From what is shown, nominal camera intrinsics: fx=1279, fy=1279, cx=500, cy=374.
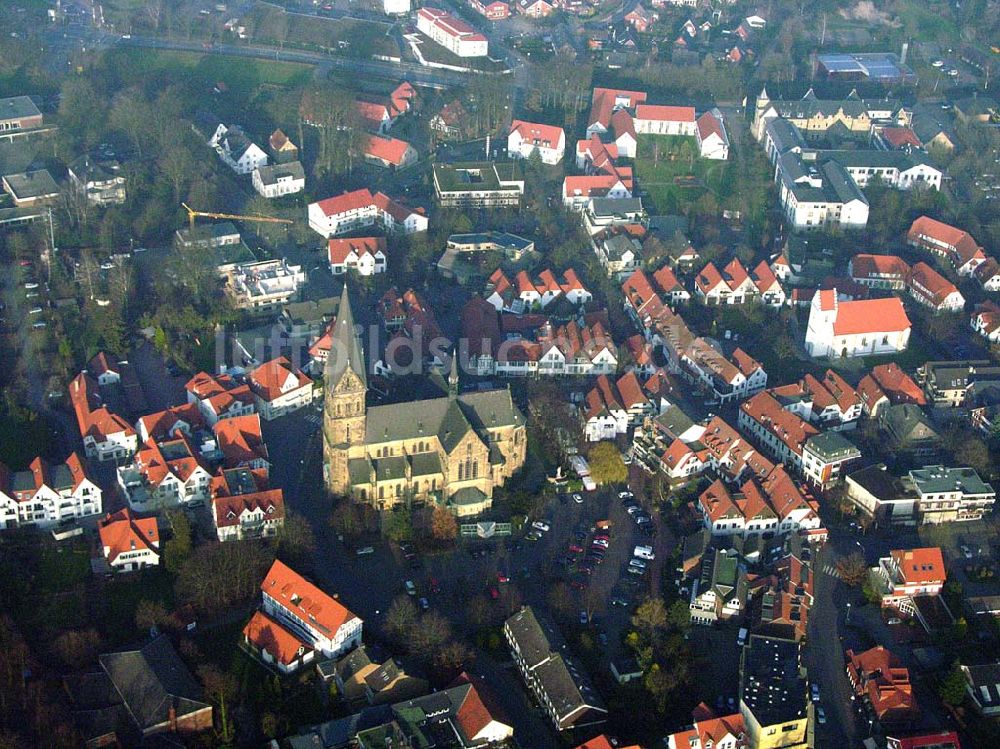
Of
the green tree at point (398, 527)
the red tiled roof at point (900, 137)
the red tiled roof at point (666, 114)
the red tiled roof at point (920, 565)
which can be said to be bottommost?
the green tree at point (398, 527)

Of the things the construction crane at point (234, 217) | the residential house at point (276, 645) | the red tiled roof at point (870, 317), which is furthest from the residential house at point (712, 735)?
the construction crane at point (234, 217)

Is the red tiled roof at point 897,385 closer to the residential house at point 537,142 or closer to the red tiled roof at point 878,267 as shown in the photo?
the red tiled roof at point 878,267

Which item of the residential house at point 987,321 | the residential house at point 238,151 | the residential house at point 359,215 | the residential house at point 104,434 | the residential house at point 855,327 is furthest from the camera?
the residential house at point 238,151

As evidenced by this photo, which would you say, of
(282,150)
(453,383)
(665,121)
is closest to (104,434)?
(453,383)

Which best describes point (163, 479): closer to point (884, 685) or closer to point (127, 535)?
point (127, 535)

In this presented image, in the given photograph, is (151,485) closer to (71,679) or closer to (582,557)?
(71,679)

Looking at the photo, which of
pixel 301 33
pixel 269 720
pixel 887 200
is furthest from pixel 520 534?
pixel 301 33

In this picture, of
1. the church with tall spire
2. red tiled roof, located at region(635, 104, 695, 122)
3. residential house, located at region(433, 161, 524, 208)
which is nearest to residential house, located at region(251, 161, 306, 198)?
residential house, located at region(433, 161, 524, 208)
